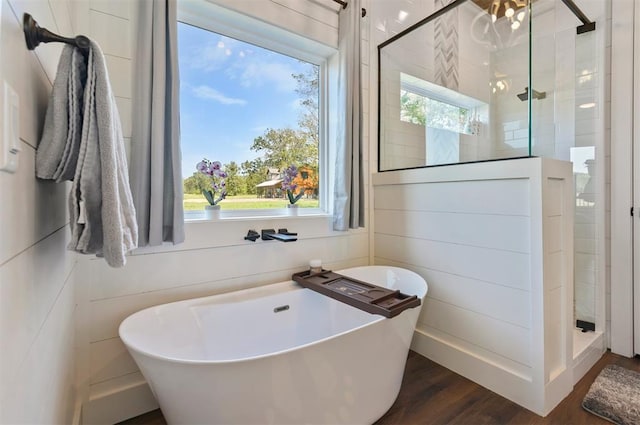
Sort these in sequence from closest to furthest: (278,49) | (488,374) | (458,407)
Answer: (458,407) < (488,374) < (278,49)

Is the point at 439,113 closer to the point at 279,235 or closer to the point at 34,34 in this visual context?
the point at 279,235

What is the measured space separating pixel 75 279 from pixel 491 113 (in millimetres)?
2827

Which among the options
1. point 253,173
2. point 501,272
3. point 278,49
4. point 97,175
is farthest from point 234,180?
point 501,272

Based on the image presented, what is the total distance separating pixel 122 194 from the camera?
0.82 metres

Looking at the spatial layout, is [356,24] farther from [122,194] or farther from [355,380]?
[355,380]

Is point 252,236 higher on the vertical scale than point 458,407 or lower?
higher

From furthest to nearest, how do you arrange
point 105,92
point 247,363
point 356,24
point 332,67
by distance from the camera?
1. point 332,67
2. point 356,24
3. point 247,363
4. point 105,92

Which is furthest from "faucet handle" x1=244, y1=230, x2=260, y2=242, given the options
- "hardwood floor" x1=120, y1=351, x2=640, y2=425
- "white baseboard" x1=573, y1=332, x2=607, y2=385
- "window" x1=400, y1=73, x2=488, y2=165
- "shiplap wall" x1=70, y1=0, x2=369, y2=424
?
"white baseboard" x1=573, y1=332, x2=607, y2=385

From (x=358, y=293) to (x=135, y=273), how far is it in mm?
1145

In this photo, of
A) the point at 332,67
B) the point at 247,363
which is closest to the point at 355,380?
the point at 247,363

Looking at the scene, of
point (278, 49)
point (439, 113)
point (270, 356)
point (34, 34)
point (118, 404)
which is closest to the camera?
point (34, 34)

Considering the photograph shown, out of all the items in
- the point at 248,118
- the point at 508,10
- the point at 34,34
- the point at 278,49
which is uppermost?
the point at 508,10

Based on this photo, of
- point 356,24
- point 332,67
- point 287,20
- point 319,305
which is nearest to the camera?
point 319,305

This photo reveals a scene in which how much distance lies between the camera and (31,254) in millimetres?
667
